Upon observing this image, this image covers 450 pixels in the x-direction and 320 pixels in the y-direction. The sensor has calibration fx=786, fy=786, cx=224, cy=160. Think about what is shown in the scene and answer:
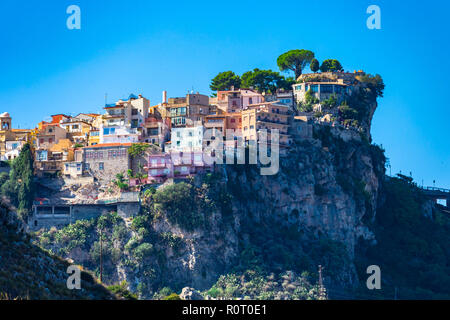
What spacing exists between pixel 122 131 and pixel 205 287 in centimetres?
2175

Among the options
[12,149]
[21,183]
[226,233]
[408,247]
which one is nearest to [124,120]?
[12,149]

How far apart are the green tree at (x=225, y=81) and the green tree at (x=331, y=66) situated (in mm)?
12569

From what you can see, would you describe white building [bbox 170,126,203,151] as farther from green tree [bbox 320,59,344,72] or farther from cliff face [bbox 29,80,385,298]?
green tree [bbox 320,59,344,72]

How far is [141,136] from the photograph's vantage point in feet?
275

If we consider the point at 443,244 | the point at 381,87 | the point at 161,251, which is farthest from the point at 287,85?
the point at 161,251

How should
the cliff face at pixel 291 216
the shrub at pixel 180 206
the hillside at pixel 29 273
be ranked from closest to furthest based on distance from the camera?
the hillside at pixel 29 273 < the cliff face at pixel 291 216 < the shrub at pixel 180 206

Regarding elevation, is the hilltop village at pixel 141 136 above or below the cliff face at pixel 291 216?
above

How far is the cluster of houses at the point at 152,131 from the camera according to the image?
3118 inches

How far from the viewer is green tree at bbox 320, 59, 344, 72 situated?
103688 millimetres

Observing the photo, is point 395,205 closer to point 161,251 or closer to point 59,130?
point 161,251

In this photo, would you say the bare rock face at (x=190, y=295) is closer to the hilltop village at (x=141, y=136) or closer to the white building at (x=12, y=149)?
the hilltop village at (x=141, y=136)

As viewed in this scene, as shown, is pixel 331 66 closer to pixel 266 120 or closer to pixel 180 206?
pixel 266 120

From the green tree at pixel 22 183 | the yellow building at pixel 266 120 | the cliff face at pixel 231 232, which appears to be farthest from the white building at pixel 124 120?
the yellow building at pixel 266 120

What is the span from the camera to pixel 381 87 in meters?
101
